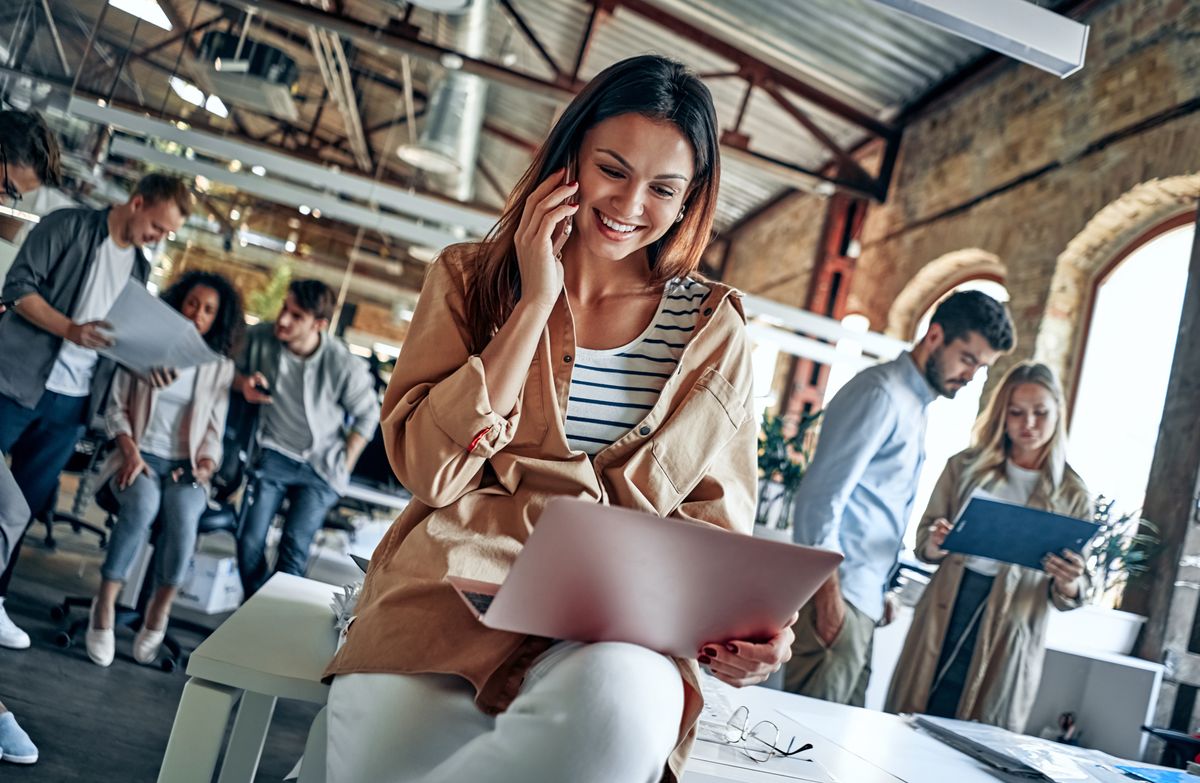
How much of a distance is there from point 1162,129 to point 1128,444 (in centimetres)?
175

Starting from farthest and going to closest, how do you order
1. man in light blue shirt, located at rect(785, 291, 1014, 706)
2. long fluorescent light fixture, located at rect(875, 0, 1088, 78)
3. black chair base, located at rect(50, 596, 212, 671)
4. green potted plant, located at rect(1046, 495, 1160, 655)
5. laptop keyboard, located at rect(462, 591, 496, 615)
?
green potted plant, located at rect(1046, 495, 1160, 655)
black chair base, located at rect(50, 596, 212, 671)
long fluorescent light fixture, located at rect(875, 0, 1088, 78)
man in light blue shirt, located at rect(785, 291, 1014, 706)
laptop keyboard, located at rect(462, 591, 496, 615)

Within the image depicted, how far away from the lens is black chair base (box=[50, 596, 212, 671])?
11.5ft

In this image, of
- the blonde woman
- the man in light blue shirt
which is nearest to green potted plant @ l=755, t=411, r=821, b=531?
the blonde woman

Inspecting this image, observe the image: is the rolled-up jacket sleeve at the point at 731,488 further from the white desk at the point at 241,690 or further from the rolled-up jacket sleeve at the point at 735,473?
the white desk at the point at 241,690

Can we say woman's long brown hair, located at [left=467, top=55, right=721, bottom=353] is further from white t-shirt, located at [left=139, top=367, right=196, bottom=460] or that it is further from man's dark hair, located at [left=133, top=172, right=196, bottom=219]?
white t-shirt, located at [left=139, top=367, right=196, bottom=460]

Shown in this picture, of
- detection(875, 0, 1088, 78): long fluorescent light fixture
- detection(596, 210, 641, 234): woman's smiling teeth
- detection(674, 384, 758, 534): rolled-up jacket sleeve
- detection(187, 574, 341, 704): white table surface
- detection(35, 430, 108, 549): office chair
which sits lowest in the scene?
detection(35, 430, 108, 549): office chair

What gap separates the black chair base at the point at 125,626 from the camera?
3.50m

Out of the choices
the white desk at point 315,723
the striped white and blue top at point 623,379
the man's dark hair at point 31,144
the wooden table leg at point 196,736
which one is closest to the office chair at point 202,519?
the man's dark hair at point 31,144

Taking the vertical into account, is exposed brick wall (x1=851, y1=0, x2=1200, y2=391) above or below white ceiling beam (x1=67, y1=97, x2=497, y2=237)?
above

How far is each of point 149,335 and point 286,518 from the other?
1.09m

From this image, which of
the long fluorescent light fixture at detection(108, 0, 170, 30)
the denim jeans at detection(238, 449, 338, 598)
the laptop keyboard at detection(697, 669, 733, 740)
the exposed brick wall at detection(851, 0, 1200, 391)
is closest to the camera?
the laptop keyboard at detection(697, 669, 733, 740)

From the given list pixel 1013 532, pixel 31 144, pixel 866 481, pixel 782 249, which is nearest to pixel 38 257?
pixel 31 144

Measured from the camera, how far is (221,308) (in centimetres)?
429

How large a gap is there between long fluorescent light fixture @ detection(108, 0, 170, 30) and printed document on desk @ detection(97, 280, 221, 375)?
1.15 metres
